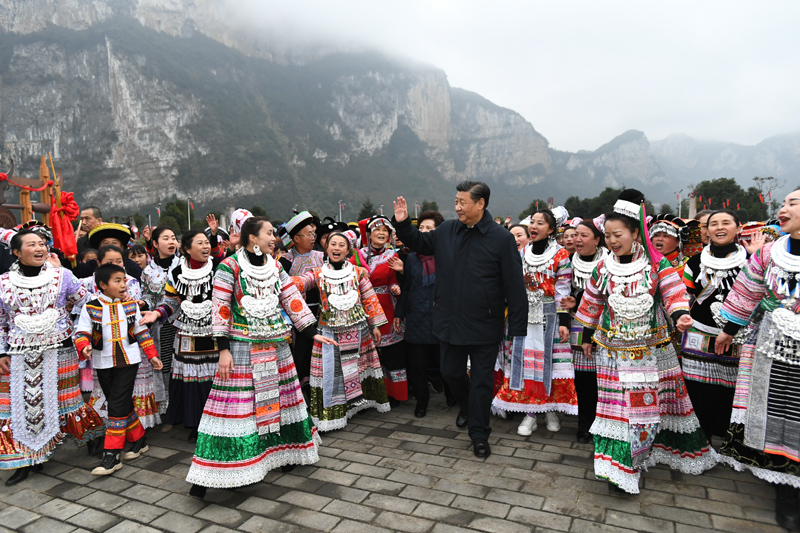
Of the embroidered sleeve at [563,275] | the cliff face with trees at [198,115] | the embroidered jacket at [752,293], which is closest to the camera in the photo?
the embroidered jacket at [752,293]

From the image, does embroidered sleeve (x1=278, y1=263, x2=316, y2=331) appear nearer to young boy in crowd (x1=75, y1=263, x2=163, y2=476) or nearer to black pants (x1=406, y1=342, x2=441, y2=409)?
young boy in crowd (x1=75, y1=263, x2=163, y2=476)

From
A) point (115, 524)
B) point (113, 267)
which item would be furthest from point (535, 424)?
point (113, 267)

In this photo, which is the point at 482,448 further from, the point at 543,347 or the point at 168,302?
the point at 168,302

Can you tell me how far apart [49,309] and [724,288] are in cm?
573

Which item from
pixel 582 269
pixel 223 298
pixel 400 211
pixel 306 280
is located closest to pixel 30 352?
pixel 223 298

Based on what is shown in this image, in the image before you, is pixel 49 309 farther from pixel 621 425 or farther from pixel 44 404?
pixel 621 425

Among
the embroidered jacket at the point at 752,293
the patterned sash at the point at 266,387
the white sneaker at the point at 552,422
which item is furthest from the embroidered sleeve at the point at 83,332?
the embroidered jacket at the point at 752,293

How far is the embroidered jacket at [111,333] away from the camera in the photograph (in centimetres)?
431

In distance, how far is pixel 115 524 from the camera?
10.9ft

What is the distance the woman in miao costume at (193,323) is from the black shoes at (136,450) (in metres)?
0.41

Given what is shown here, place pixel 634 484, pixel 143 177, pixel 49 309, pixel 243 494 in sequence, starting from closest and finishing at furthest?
pixel 634 484 < pixel 243 494 < pixel 49 309 < pixel 143 177

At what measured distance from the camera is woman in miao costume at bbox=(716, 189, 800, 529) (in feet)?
10.5

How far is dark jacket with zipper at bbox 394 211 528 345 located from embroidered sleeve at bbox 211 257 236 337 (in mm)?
1382

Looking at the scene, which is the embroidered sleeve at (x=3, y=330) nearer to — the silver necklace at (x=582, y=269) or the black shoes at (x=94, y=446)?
the black shoes at (x=94, y=446)
